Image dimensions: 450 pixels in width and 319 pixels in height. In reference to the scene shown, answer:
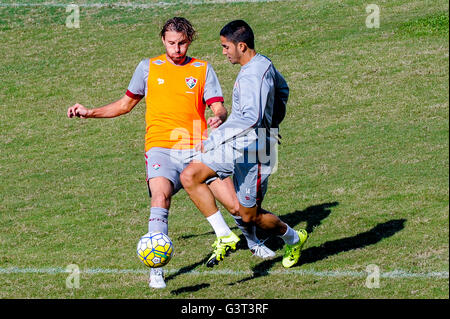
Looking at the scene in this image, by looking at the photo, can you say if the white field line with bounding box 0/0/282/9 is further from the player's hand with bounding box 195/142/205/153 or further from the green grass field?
the player's hand with bounding box 195/142/205/153

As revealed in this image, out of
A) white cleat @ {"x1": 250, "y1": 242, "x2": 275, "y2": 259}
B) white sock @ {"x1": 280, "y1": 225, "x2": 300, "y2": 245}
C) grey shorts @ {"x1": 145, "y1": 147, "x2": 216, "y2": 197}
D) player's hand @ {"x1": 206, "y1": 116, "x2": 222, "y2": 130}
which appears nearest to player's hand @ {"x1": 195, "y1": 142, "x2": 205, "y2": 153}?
player's hand @ {"x1": 206, "y1": 116, "x2": 222, "y2": 130}

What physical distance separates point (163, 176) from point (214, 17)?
12.9 m

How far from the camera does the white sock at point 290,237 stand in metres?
8.09

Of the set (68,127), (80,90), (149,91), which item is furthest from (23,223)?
(80,90)

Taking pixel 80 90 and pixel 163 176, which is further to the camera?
pixel 80 90

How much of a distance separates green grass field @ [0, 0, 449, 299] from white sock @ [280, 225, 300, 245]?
0.93 feet

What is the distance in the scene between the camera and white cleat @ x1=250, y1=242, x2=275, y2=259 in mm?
8391

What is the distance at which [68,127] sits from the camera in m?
15.3

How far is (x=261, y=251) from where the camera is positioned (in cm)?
841

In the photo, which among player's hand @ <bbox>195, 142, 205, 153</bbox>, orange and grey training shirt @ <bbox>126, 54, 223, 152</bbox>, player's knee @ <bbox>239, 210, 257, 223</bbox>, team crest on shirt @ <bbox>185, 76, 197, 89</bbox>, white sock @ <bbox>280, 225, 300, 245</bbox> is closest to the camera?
player's hand @ <bbox>195, 142, 205, 153</bbox>

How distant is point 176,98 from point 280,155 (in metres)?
4.77

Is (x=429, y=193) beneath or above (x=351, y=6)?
beneath

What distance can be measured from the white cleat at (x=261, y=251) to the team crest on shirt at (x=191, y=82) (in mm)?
1849
